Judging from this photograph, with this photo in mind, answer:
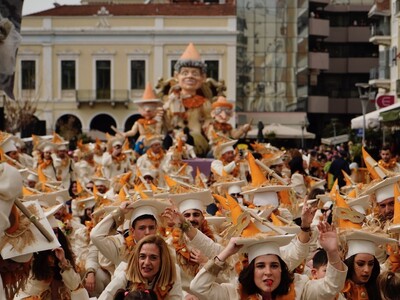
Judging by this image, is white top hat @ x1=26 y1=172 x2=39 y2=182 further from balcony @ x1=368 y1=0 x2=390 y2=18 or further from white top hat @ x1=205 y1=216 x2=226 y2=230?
balcony @ x1=368 y1=0 x2=390 y2=18

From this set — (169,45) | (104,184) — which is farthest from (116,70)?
(104,184)

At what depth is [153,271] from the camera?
26.5 feet

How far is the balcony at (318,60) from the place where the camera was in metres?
77.0

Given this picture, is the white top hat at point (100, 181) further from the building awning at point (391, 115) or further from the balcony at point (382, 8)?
the balcony at point (382, 8)

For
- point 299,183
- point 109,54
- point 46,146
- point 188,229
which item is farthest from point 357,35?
point 188,229

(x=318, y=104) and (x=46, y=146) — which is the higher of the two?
(x=318, y=104)

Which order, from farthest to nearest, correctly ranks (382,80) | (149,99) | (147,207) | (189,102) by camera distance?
1. (382,80)
2. (149,99)
3. (189,102)
4. (147,207)

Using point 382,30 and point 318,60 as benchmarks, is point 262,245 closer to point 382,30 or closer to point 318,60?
point 382,30

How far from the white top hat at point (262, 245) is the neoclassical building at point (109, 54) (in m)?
64.0

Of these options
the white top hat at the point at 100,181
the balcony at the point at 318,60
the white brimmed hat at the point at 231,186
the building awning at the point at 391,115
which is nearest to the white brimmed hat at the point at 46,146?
the white top hat at the point at 100,181

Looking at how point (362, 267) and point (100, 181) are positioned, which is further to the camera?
point (100, 181)

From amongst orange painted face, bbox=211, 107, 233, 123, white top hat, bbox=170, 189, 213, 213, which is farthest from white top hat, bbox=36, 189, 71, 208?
orange painted face, bbox=211, 107, 233, 123

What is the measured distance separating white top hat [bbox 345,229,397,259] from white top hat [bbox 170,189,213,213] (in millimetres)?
2401

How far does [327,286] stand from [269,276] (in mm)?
389
